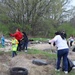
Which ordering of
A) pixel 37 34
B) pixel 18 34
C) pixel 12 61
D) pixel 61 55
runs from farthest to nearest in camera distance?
pixel 37 34, pixel 18 34, pixel 12 61, pixel 61 55

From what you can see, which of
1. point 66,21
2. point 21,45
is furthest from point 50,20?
point 21,45

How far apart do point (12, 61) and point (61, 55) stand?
2946mm

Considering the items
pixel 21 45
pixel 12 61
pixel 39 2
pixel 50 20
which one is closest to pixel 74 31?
pixel 50 20

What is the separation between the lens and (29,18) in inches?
1932

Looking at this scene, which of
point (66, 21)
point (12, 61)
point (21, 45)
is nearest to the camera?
point (12, 61)

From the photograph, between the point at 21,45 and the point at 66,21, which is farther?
the point at 66,21

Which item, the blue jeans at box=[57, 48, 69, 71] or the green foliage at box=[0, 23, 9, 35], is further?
the green foliage at box=[0, 23, 9, 35]

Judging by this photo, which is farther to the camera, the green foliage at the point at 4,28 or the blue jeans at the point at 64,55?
the green foliage at the point at 4,28

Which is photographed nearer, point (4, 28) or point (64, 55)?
point (64, 55)

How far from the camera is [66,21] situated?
181 feet

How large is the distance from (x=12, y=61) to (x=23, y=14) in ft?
117

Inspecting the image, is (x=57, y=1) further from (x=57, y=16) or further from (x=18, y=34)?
(x=18, y=34)

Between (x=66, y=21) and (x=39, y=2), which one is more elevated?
(x=39, y=2)

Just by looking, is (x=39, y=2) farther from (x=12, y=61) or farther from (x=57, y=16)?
(x=12, y=61)
